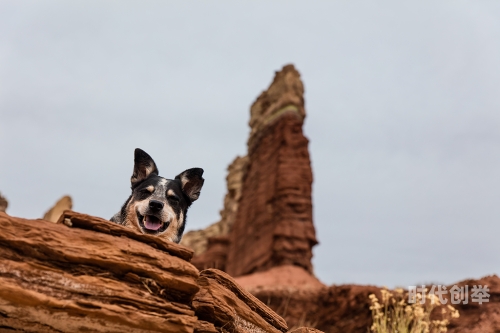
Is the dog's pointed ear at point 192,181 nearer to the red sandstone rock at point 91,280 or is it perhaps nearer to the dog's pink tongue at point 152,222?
the dog's pink tongue at point 152,222

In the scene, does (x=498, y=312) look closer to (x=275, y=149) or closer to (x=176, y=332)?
(x=176, y=332)

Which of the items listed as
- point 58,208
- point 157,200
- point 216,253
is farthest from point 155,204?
point 216,253

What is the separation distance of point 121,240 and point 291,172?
60.7ft

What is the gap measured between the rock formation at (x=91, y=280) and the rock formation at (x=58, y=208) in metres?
10.4

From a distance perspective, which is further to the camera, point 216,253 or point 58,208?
point 216,253

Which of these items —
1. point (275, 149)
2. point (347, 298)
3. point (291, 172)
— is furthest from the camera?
point (275, 149)

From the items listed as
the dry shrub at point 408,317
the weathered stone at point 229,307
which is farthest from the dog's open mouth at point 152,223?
the dry shrub at point 408,317

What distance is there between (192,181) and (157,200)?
675mm

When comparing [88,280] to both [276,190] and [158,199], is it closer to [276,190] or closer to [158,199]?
[158,199]

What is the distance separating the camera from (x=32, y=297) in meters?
3.41

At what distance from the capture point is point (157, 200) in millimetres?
5344

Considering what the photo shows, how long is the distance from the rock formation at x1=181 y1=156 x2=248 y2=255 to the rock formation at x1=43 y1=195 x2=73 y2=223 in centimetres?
1461

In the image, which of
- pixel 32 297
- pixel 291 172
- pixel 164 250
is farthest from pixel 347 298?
pixel 32 297

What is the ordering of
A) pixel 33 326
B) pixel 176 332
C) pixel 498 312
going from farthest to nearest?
1. pixel 498 312
2. pixel 176 332
3. pixel 33 326
